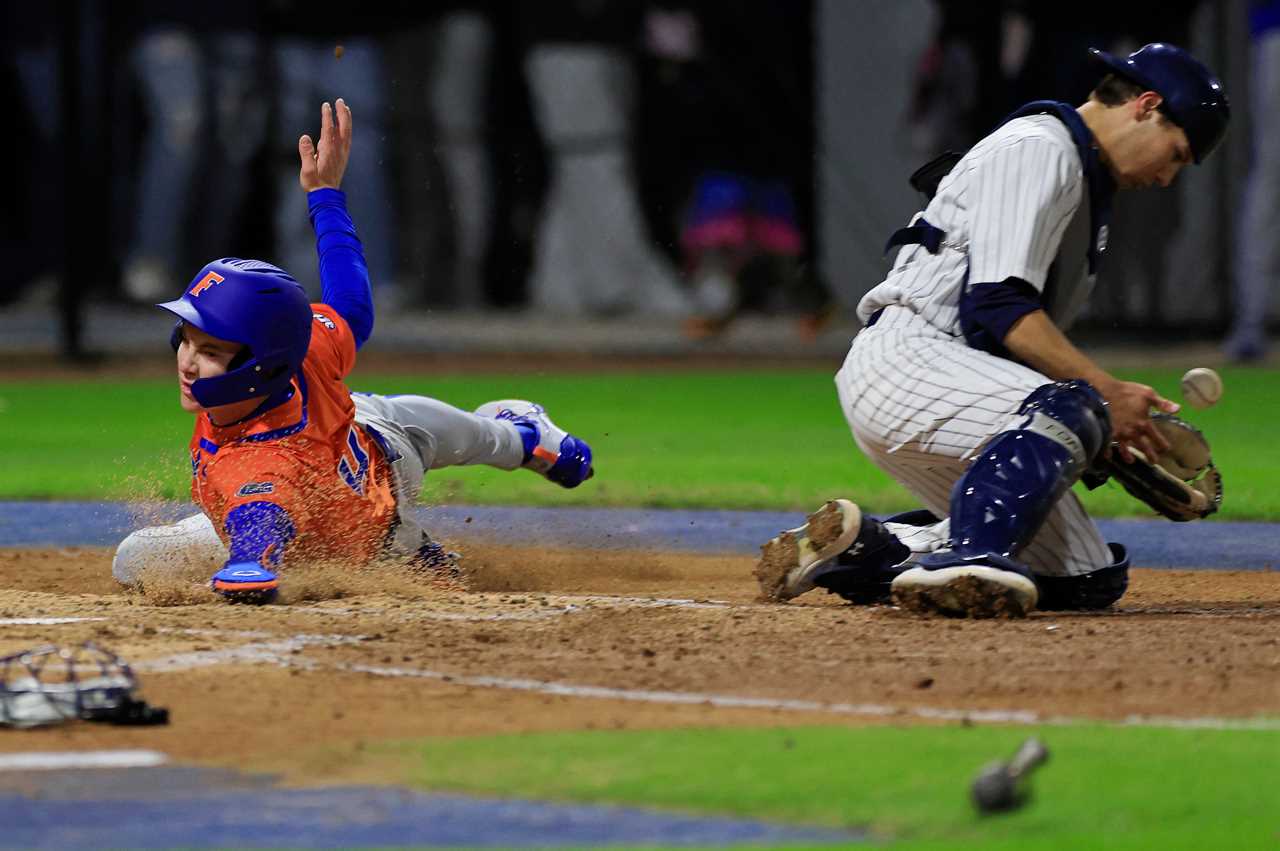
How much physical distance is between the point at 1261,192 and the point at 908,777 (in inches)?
373

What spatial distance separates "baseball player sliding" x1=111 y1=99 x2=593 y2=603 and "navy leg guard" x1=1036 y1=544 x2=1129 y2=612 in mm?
1558

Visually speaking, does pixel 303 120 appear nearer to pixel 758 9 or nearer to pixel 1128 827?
pixel 758 9

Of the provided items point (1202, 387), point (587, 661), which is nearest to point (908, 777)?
point (587, 661)

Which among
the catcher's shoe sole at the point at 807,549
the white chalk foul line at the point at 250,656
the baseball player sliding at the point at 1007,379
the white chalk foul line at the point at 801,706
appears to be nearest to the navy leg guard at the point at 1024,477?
the baseball player sliding at the point at 1007,379

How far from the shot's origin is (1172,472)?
197 inches

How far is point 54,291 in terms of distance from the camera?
47.3ft

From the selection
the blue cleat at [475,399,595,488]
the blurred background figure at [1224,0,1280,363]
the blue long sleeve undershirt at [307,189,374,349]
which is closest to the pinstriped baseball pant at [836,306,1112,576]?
the blue cleat at [475,399,595,488]

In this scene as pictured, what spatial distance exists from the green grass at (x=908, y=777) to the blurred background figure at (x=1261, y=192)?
9051 millimetres

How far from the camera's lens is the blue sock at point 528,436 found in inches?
236

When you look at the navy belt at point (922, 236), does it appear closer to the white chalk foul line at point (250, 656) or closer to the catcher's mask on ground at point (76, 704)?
the white chalk foul line at point (250, 656)

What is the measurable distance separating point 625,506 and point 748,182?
7.07 meters

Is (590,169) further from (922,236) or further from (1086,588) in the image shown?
(1086,588)

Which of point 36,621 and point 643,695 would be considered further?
point 36,621

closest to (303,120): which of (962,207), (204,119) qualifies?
(204,119)
